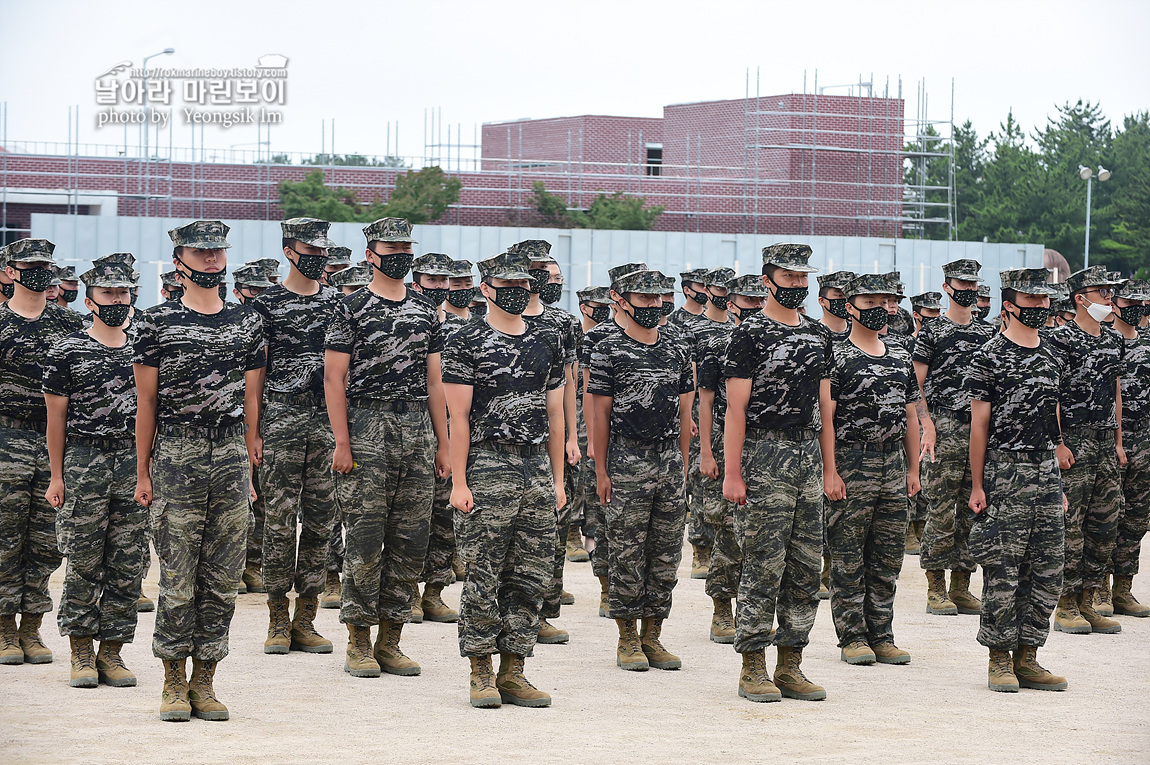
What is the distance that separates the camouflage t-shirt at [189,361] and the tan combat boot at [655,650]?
10.0 ft

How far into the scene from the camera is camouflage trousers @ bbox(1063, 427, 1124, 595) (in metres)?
9.66

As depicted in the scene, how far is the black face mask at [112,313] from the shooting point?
24.6 ft

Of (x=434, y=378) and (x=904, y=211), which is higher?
(x=904, y=211)

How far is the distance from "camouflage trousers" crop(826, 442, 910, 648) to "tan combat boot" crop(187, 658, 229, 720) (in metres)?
3.87

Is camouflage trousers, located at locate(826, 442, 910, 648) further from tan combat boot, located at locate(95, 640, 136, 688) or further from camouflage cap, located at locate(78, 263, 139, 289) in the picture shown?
camouflage cap, located at locate(78, 263, 139, 289)

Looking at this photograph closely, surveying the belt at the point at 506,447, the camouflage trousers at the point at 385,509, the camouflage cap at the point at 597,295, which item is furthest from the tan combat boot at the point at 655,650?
the camouflage cap at the point at 597,295

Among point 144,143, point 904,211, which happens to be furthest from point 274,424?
point 904,211

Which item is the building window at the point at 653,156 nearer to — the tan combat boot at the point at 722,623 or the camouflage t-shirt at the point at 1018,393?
the tan combat boot at the point at 722,623

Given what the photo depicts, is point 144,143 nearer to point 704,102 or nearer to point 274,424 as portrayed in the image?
point 704,102

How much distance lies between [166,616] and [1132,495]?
7300 millimetres

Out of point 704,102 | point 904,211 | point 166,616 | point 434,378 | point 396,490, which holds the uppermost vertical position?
point 704,102

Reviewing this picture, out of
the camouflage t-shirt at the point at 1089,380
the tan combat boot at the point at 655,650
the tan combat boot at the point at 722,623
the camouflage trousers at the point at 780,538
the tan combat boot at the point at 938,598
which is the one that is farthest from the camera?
the tan combat boot at the point at 938,598

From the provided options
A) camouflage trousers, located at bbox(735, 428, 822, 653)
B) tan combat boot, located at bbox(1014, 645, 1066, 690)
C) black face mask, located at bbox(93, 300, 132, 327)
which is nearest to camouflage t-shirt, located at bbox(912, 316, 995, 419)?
tan combat boot, located at bbox(1014, 645, 1066, 690)

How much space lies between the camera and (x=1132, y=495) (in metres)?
10.2
